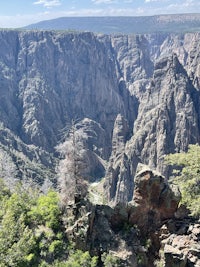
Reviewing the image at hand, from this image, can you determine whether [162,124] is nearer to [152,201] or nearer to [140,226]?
[152,201]

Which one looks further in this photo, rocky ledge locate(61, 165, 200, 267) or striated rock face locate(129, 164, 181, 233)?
striated rock face locate(129, 164, 181, 233)

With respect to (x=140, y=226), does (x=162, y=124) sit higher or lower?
lower

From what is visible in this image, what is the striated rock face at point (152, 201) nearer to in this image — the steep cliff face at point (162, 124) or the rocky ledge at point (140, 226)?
the rocky ledge at point (140, 226)

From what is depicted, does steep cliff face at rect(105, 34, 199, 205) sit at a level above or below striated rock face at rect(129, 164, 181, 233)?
below

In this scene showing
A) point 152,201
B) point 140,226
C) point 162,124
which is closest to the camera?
point 140,226

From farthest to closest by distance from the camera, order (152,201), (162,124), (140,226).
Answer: (162,124) < (152,201) < (140,226)

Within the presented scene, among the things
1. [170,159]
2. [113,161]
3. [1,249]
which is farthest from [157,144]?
[1,249]

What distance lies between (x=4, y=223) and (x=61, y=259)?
5.71 metres

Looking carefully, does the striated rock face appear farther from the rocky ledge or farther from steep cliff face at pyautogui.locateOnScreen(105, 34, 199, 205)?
steep cliff face at pyautogui.locateOnScreen(105, 34, 199, 205)

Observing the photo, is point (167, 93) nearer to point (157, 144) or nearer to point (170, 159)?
point (157, 144)

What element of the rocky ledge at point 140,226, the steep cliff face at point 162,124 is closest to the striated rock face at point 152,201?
the rocky ledge at point 140,226

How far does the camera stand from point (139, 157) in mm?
153250

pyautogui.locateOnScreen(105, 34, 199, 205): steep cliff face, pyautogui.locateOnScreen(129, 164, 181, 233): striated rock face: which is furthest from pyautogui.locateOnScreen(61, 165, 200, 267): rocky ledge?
pyautogui.locateOnScreen(105, 34, 199, 205): steep cliff face

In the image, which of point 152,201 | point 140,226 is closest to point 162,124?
point 152,201
